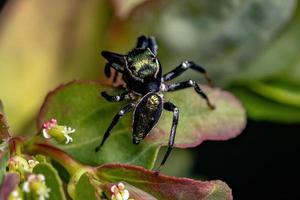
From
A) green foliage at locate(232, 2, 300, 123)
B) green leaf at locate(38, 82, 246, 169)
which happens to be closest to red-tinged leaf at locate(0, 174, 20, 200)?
green leaf at locate(38, 82, 246, 169)

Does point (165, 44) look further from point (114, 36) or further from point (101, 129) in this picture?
point (101, 129)

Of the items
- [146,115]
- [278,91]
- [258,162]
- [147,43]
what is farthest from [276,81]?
[146,115]

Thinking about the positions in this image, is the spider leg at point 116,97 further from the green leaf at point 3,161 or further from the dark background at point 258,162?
the dark background at point 258,162

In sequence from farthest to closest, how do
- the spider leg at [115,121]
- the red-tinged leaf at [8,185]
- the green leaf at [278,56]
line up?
the green leaf at [278,56] → the spider leg at [115,121] → the red-tinged leaf at [8,185]

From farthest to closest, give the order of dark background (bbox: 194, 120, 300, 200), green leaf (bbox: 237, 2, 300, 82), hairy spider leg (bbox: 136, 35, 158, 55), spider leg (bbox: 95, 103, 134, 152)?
dark background (bbox: 194, 120, 300, 200) → green leaf (bbox: 237, 2, 300, 82) → hairy spider leg (bbox: 136, 35, 158, 55) → spider leg (bbox: 95, 103, 134, 152)

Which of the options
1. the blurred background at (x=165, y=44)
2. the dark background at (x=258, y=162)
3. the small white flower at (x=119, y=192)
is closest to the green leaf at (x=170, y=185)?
the small white flower at (x=119, y=192)

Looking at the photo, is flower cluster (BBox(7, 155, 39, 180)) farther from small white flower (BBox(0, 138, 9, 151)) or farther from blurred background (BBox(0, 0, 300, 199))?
blurred background (BBox(0, 0, 300, 199))
